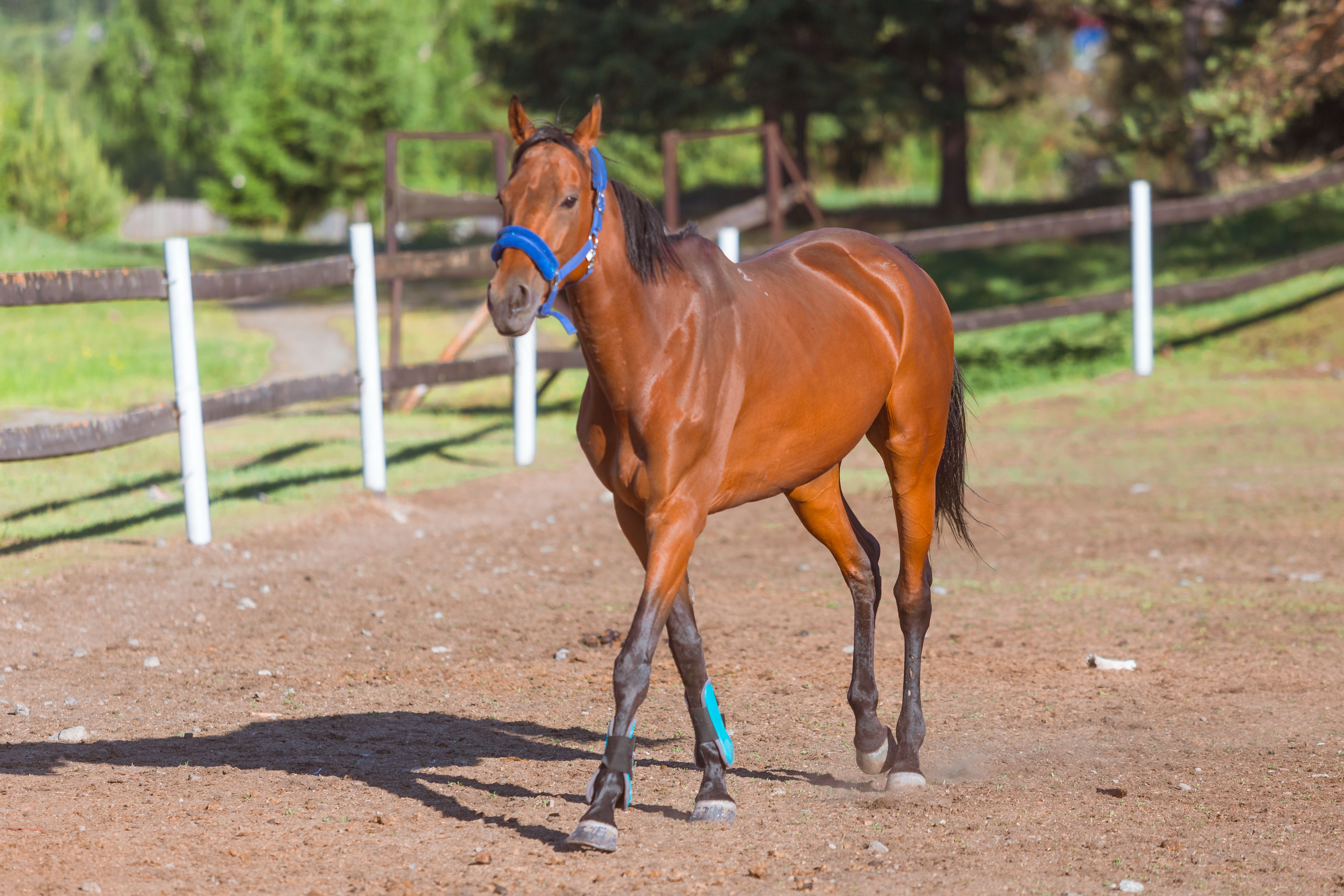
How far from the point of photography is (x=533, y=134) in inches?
148

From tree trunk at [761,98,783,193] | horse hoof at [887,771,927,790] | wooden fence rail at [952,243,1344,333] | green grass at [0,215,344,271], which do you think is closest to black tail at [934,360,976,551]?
horse hoof at [887,771,927,790]

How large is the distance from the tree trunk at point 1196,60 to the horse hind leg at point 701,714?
18.0 m

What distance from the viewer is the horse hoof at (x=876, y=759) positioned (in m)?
4.54

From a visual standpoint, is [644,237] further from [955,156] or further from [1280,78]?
[955,156]

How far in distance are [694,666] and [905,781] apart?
2.80 ft

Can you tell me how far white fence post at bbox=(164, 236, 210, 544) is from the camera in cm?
784

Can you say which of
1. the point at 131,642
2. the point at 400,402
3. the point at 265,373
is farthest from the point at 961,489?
the point at 265,373

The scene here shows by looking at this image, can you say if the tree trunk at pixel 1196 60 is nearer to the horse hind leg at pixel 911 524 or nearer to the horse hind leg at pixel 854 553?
the horse hind leg at pixel 911 524

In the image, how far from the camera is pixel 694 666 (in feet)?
13.7

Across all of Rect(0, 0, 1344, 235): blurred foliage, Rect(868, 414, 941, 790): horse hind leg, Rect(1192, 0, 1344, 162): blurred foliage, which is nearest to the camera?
Rect(868, 414, 941, 790): horse hind leg

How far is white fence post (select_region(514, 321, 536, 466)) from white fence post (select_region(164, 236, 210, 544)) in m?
2.85

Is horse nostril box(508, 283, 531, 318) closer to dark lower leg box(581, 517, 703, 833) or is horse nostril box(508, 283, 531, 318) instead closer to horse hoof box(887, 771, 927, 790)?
dark lower leg box(581, 517, 703, 833)

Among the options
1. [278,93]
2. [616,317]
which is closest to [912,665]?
[616,317]

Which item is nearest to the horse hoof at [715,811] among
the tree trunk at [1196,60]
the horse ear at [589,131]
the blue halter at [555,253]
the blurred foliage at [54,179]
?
the blue halter at [555,253]
